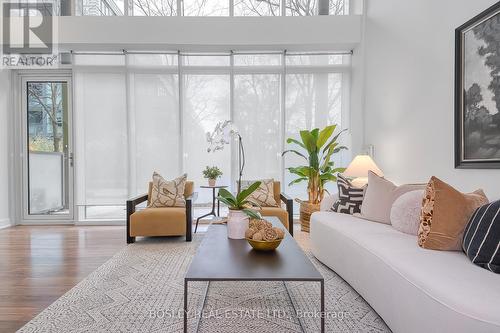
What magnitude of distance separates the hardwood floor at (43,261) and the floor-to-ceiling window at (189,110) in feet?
2.76

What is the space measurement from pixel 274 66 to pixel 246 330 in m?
4.27

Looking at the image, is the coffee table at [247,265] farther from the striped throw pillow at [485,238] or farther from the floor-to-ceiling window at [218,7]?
the floor-to-ceiling window at [218,7]

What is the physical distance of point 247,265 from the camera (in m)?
1.83

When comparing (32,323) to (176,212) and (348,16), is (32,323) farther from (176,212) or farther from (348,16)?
(348,16)

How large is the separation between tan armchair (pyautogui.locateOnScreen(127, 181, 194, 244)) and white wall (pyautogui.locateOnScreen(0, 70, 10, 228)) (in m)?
2.80

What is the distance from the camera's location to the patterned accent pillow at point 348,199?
125 inches

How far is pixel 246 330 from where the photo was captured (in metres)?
1.92

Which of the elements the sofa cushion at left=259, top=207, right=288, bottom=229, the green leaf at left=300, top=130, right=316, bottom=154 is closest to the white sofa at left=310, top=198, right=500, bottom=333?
the sofa cushion at left=259, top=207, right=288, bottom=229

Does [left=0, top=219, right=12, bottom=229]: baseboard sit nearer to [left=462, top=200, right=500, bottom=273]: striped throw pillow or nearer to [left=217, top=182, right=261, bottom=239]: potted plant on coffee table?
[left=217, top=182, right=261, bottom=239]: potted plant on coffee table

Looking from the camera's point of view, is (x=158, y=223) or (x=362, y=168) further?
(x=362, y=168)

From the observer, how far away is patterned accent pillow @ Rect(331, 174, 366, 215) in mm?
3180

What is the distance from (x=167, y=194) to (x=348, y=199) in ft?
7.75

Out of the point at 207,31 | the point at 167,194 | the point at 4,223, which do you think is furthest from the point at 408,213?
the point at 4,223

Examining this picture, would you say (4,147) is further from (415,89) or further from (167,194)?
(415,89)
